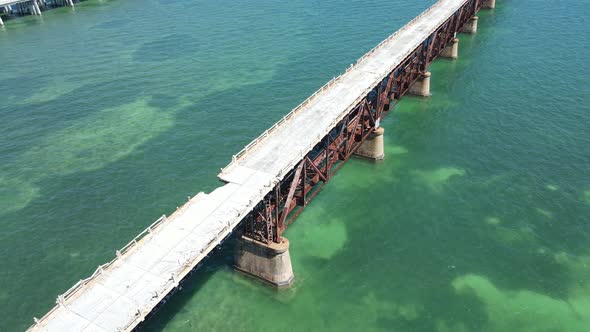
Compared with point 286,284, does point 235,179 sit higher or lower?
higher

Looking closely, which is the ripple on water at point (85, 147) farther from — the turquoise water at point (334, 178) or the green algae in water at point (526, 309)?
the green algae in water at point (526, 309)

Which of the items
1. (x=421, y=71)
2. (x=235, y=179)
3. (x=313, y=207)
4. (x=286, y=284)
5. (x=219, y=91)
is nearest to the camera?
(x=235, y=179)

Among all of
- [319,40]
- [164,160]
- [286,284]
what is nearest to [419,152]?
[286,284]

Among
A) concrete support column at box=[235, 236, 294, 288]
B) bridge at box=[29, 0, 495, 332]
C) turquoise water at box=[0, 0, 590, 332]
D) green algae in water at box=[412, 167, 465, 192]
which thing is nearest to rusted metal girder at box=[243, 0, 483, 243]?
bridge at box=[29, 0, 495, 332]

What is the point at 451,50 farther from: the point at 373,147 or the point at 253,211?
the point at 253,211

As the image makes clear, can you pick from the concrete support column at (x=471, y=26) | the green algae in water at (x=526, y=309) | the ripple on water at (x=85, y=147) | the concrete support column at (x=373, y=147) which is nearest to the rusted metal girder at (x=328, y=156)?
the concrete support column at (x=373, y=147)

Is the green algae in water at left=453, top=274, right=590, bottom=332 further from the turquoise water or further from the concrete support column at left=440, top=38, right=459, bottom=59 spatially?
the concrete support column at left=440, top=38, right=459, bottom=59

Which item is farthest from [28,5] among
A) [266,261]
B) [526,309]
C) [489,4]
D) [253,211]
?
[526,309]

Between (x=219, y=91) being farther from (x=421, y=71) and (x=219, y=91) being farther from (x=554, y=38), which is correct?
(x=554, y=38)
